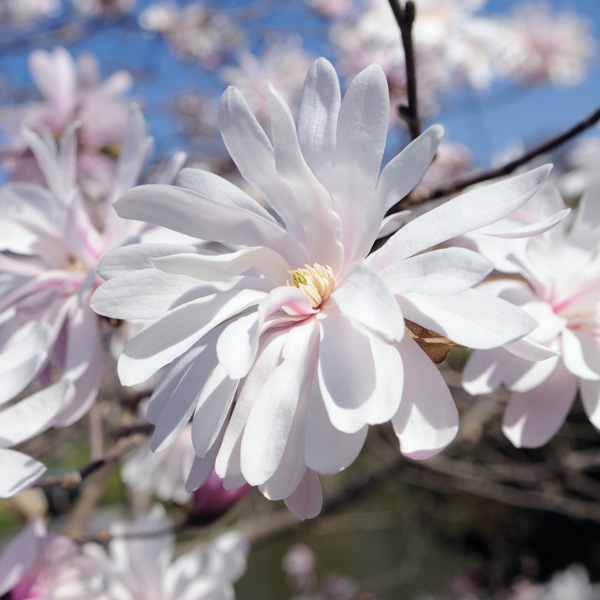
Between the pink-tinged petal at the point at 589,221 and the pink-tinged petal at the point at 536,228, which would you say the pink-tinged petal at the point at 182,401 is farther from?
the pink-tinged petal at the point at 589,221

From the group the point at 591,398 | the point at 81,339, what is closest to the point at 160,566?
the point at 81,339

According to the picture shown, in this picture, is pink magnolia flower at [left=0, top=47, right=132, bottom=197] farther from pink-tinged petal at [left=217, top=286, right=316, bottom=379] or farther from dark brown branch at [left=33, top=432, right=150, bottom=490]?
pink-tinged petal at [left=217, top=286, right=316, bottom=379]

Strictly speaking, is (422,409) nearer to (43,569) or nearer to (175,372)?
(175,372)

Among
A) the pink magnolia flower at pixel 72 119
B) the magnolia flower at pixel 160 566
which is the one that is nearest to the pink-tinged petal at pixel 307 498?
the magnolia flower at pixel 160 566

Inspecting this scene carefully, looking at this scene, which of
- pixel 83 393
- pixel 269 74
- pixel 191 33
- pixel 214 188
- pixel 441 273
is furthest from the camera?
pixel 191 33

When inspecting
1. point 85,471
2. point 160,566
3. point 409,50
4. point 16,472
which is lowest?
point 160,566

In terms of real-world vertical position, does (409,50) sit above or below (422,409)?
above

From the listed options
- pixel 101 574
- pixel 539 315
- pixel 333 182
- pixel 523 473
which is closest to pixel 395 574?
pixel 523 473
